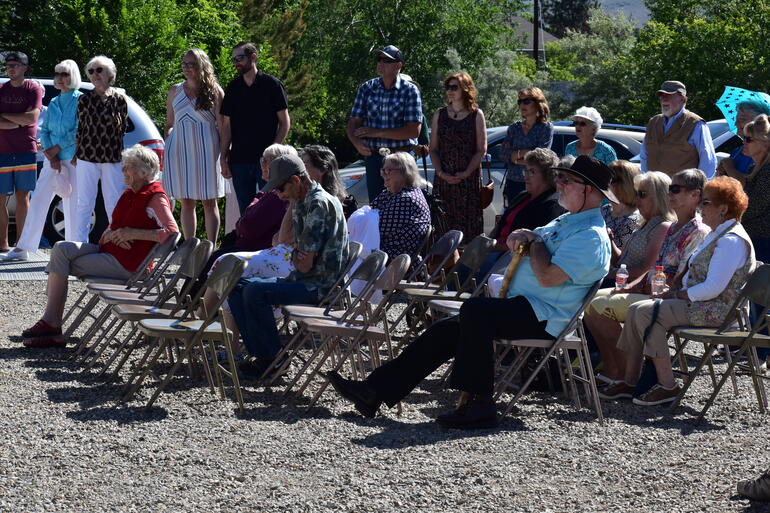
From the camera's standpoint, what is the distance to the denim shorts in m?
12.4

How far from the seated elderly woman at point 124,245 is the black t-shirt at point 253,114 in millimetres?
2042

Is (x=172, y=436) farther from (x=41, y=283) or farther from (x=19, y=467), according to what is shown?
(x=41, y=283)

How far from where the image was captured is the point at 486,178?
508 inches

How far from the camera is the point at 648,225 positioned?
749 centimetres

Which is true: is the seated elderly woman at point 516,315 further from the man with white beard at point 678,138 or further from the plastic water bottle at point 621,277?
the man with white beard at point 678,138

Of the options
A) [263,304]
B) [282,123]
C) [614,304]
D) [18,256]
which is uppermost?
[282,123]

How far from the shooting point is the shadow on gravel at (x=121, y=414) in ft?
19.7

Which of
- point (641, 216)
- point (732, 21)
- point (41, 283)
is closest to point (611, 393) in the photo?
point (641, 216)

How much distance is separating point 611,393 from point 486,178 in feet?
20.5

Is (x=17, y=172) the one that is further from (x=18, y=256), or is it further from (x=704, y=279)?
(x=704, y=279)

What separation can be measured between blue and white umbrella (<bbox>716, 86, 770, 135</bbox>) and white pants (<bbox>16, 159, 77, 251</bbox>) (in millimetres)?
6004

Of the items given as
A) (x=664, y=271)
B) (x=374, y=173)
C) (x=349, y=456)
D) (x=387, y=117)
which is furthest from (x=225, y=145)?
(x=349, y=456)

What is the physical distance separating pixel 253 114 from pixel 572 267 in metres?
4.76

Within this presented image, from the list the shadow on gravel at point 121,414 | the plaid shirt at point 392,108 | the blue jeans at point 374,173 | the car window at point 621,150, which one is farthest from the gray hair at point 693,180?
the car window at point 621,150
